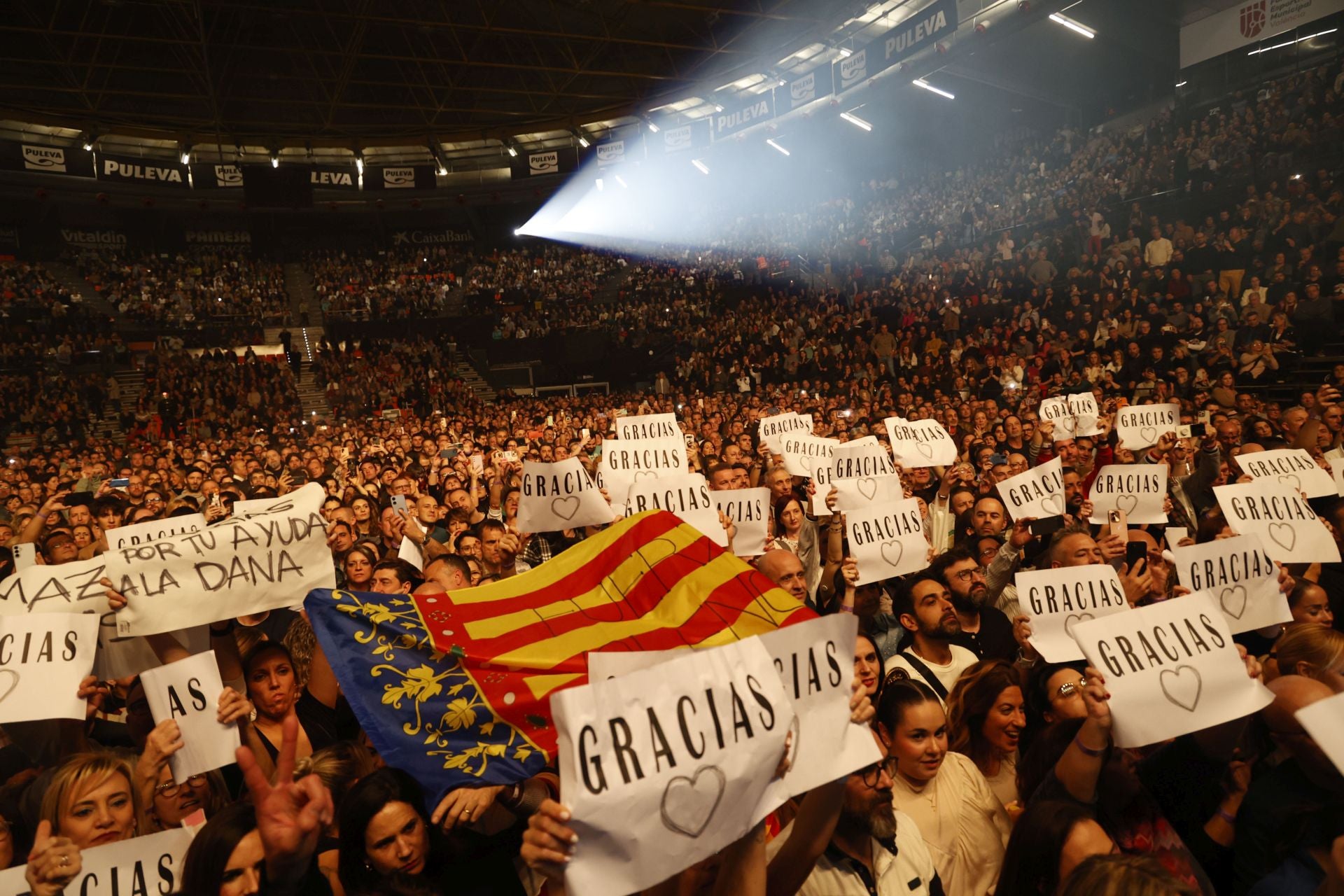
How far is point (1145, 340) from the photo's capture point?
13.2 metres

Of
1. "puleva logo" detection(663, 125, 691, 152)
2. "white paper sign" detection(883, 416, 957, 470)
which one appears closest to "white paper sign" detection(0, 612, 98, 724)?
"white paper sign" detection(883, 416, 957, 470)

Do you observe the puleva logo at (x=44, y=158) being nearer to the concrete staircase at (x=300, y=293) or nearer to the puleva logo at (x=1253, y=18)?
the concrete staircase at (x=300, y=293)

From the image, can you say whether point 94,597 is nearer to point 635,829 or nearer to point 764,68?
point 635,829

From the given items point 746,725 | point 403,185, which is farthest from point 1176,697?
point 403,185

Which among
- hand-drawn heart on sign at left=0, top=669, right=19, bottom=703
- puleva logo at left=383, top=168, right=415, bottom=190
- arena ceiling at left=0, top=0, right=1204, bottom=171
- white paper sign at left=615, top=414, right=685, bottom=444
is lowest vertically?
hand-drawn heart on sign at left=0, top=669, right=19, bottom=703

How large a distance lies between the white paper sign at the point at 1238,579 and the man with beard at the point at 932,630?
41.4 inches

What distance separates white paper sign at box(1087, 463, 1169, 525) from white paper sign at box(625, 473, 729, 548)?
283 cm

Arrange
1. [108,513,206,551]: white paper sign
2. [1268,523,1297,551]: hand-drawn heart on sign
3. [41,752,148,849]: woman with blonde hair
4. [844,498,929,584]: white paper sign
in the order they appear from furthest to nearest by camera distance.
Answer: [844,498,929,584]: white paper sign → [1268,523,1297,551]: hand-drawn heart on sign → [108,513,206,551]: white paper sign → [41,752,148,849]: woman with blonde hair

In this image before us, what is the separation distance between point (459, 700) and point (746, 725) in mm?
1356

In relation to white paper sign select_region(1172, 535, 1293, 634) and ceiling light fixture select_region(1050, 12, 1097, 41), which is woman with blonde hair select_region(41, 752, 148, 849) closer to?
white paper sign select_region(1172, 535, 1293, 634)

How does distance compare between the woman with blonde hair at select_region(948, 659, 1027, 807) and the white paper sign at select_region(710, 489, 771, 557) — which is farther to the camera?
the white paper sign at select_region(710, 489, 771, 557)

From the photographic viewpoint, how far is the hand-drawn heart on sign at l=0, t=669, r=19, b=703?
307 cm

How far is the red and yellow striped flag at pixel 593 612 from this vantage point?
122 inches

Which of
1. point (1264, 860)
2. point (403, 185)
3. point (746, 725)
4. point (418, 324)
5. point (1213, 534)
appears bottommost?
point (1264, 860)
